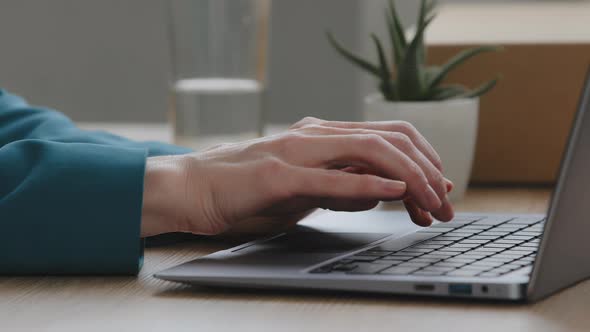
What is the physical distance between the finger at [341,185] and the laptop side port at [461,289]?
0.11 metres

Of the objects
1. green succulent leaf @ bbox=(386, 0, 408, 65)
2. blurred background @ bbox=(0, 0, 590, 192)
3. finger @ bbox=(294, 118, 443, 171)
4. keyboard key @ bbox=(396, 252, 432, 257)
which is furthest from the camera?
blurred background @ bbox=(0, 0, 590, 192)

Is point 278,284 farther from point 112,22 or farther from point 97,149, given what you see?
point 112,22

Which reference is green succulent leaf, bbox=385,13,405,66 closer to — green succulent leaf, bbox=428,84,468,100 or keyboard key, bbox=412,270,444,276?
green succulent leaf, bbox=428,84,468,100

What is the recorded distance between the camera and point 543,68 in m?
1.10

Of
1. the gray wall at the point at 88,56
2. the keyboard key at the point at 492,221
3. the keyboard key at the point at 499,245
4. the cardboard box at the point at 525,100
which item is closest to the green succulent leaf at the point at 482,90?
the cardboard box at the point at 525,100

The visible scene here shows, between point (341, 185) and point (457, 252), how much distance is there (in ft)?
0.31

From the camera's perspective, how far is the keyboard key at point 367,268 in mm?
568

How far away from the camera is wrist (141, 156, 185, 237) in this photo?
664 mm

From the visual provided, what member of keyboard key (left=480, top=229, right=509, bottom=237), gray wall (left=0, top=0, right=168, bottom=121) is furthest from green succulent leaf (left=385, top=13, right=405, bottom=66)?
gray wall (left=0, top=0, right=168, bottom=121)

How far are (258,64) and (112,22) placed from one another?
1116 millimetres

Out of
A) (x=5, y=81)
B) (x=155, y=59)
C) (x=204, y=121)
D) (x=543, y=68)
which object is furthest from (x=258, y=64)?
(x=5, y=81)

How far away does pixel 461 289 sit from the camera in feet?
1.75

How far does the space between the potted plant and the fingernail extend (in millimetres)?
353

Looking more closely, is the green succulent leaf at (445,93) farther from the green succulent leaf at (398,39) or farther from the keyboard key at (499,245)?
the keyboard key at (499,245)
